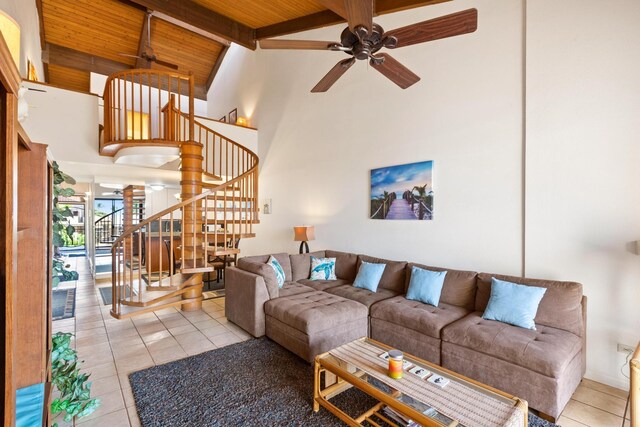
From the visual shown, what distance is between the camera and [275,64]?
626cm

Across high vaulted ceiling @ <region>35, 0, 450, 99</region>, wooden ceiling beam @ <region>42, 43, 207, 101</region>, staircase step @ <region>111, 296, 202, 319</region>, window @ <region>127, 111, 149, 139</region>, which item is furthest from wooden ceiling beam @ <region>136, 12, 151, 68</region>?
staircase step @ <region>111, 296, 202, 319</region>

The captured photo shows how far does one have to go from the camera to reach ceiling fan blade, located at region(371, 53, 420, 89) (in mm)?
2442

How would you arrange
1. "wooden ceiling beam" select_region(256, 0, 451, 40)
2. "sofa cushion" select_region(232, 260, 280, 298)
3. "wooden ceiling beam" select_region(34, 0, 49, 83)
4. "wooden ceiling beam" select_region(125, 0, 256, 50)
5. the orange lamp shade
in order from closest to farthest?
1. "sofa cushion" select_region(232, 260, 280, 298)
2. "wooden ceiling beam" select_region(256, 0, 451, 40)
3. "wooden ceiling beam" select_region(125, 0, 256, 50)
4. the orange lamp shade
5. "wooden ceiling beam" select_region(34, 0, 49, 83)

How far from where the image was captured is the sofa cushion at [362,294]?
3345 mm

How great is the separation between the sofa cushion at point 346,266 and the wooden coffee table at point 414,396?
188cm

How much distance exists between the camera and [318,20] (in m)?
4.71

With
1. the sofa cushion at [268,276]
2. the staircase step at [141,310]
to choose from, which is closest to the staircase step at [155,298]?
the staircase step at [141,310]

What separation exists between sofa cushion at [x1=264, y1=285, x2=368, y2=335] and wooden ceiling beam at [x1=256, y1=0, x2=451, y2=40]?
3055 millimetres

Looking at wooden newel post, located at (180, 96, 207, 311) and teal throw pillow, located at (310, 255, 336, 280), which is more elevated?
wooden newel post, located at (180, 96, 207, 311)

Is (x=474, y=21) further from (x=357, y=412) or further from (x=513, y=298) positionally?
(x=357, y=412)

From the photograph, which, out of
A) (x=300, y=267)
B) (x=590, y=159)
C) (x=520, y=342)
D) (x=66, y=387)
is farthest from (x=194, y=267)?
(x=590, y=159)

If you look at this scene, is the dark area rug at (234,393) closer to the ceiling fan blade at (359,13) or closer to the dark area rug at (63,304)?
the dark area rug at (63,304)

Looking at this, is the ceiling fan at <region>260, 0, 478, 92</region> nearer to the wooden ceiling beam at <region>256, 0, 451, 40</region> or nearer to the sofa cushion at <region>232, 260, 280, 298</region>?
the wooden ceiling beam at <region>256, 0, 451, 40</region>

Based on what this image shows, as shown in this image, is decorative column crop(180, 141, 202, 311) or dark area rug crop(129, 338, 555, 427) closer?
dark area rug crop(129, 338, 555, 427)
